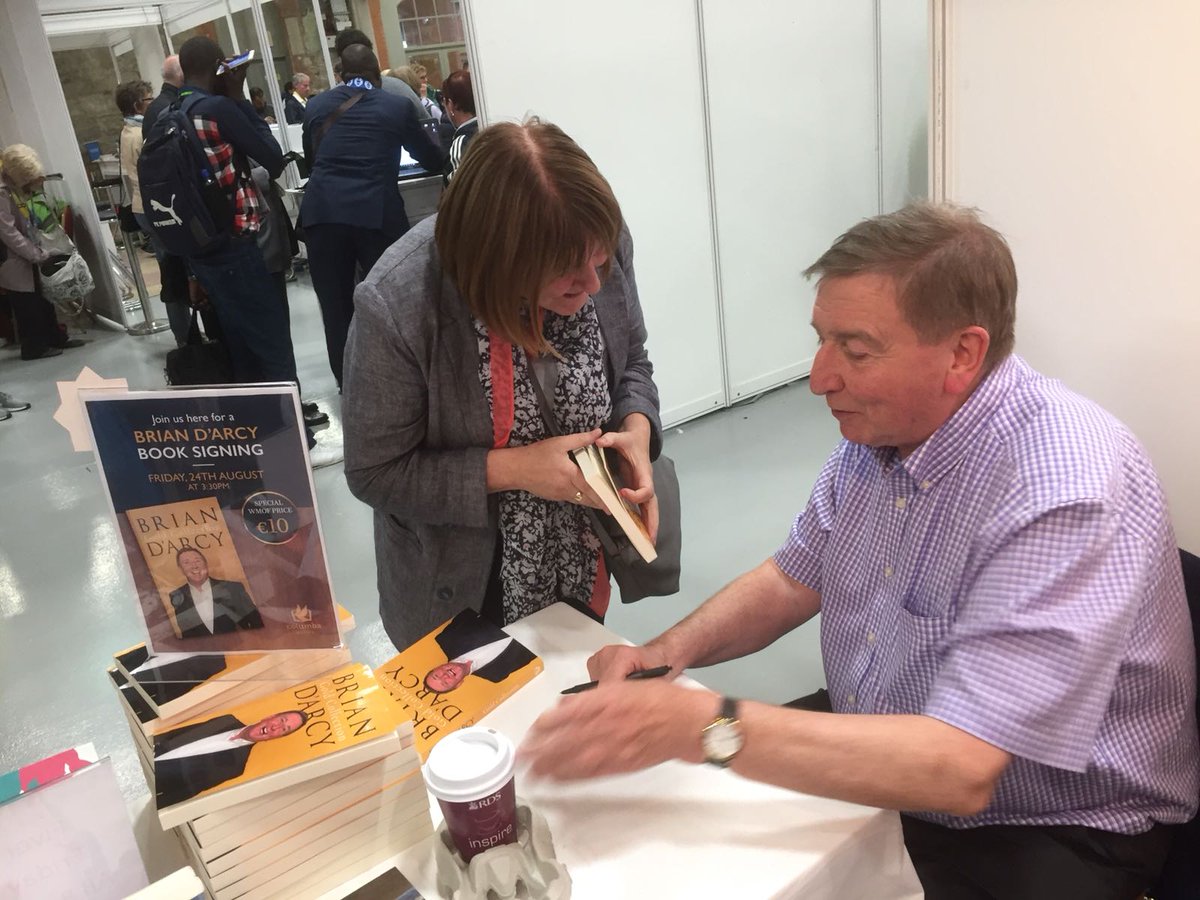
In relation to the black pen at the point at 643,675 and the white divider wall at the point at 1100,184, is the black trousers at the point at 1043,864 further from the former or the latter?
the white divider wall at the point at 1100,184

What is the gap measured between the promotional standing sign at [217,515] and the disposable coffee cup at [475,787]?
232 mm

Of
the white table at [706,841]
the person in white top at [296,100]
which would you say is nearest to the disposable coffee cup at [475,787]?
the white table at [706,841]

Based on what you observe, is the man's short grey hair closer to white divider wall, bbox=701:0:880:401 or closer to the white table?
the white table

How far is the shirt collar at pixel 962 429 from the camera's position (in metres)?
1.16

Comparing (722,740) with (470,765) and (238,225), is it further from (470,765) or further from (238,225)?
(238,225)

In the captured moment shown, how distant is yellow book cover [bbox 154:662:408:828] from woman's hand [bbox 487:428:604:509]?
45cm

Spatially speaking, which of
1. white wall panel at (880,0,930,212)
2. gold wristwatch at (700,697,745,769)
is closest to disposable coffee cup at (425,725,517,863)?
gold wristwatch at (700,697,745,769)

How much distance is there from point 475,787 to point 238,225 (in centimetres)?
354

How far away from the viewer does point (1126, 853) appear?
113 cm

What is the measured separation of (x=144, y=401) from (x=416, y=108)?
3376 mm

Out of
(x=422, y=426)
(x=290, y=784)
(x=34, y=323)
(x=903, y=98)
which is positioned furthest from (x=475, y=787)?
(x=34, y=323)

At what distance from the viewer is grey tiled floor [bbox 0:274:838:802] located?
8.51ft

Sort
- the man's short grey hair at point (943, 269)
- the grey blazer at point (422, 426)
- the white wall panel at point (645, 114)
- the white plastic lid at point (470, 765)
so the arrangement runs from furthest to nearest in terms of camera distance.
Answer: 1. the white wall panel at point (645, 114)
2. the grey blazer at point (422, 426)
3. the man's short grey hair at point (943, 269)
4. the white plastic lid at point (470, 765)

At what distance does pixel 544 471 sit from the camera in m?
1.40
